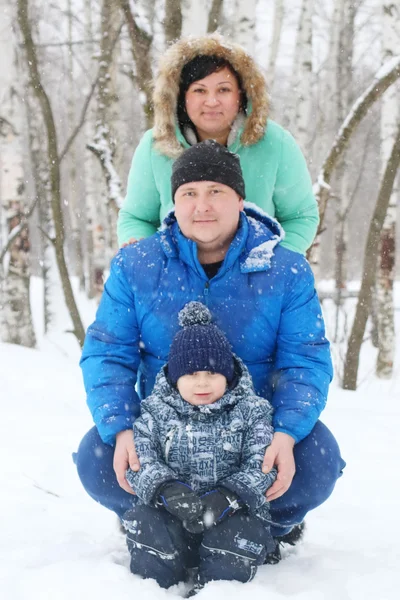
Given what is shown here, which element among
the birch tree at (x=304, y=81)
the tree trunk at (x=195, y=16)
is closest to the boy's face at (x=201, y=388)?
the tree trunk at (x=195, y=16)

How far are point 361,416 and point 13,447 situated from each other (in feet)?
7.84

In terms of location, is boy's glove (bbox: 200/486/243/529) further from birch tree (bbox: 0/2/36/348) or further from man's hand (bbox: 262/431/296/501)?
birch tree (bbox: 0/2/36/348)

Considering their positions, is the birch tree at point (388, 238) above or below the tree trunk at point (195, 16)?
below

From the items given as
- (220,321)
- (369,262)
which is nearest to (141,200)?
(220,321)

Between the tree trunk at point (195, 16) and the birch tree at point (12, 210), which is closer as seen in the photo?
the tree trunk at point (195, 16)

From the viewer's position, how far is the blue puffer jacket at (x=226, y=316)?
2.24 metres

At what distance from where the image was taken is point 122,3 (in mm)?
4230

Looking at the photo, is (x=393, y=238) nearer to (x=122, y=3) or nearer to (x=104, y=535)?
(x=122, y=3)

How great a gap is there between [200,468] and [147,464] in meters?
0.18

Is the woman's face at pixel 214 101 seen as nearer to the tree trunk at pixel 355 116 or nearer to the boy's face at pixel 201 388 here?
the boy's face at pixel 201 388

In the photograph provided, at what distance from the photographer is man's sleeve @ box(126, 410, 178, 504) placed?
6.47ft

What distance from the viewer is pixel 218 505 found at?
193cm

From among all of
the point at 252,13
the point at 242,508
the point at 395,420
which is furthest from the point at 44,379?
the point at 252,13

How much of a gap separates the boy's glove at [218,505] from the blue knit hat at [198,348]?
1.32 ft
